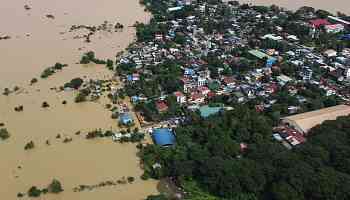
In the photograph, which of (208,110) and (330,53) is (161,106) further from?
(330,53)

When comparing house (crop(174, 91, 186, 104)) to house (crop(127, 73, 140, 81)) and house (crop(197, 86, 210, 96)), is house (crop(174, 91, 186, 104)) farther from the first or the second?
house (crop(127, 73, 140, 81))

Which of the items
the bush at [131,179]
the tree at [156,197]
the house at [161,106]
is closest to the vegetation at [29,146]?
the bush at [131,179]

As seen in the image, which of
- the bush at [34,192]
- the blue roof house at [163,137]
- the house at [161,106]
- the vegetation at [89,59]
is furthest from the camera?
the vegetation at [89,59]

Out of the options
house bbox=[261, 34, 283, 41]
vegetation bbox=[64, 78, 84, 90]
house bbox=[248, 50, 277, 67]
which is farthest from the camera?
house bbox=[261, 34, 283, 41]

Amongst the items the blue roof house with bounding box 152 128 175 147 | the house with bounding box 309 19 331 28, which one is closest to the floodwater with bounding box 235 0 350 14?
the house with bounding box 309 19 331 28

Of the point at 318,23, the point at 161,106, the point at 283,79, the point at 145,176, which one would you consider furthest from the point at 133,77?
the point at 318,23

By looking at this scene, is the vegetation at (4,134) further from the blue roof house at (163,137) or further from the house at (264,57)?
the house at (264,57)

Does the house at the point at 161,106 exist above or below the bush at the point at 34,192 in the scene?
above
